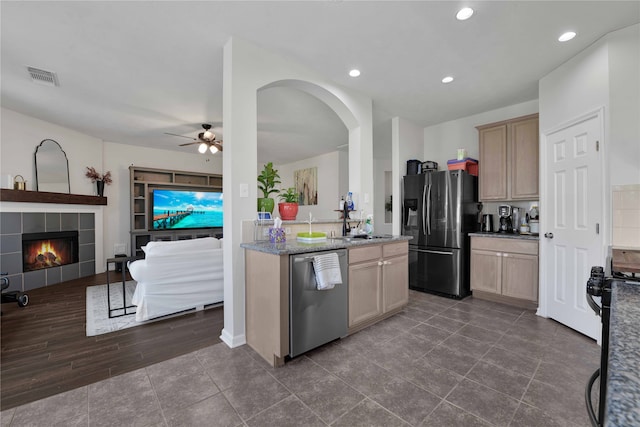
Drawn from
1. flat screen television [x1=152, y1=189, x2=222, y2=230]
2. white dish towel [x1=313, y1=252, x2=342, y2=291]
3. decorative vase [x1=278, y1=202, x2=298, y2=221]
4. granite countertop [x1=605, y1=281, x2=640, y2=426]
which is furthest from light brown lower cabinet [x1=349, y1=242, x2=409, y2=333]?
flat screen television [x1=152, y1=189, x2=222, y2=230]

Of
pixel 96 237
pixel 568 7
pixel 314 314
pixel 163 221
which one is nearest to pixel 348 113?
pixel 568 7

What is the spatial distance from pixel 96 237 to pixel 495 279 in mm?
6972

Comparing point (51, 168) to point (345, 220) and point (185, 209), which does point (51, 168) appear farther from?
point (345, 220)

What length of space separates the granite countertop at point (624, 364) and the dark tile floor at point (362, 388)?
48.5 inches

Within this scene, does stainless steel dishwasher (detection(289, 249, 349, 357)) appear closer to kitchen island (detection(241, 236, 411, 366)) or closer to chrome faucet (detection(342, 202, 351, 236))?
kitchen island (detection(241, 236, 411, 366))

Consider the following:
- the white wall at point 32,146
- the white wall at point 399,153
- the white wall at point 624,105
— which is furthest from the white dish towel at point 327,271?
the white wall at point 32,146

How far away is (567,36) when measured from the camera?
2398mm

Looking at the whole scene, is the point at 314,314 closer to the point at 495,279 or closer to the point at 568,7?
the point at 495,279

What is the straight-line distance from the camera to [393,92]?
11.5 ft

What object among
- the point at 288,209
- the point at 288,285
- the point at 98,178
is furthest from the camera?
the point at 98,178

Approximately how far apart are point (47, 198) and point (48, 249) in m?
0.85

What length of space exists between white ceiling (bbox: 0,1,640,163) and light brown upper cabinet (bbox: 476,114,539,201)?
0.41 meters

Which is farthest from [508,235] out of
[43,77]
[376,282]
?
[43,77]

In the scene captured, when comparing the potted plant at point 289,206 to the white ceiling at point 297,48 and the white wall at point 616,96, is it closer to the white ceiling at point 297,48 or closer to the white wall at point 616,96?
the white ceiling at point 297,48
